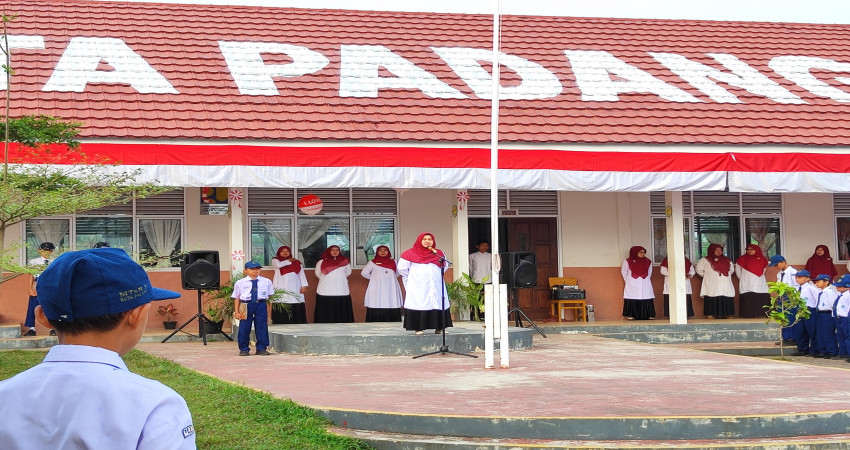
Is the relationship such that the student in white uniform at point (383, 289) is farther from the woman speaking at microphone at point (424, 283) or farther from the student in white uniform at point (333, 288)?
the woman speaking at microphone at point (424, 283)

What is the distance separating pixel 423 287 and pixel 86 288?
1065 centimetres

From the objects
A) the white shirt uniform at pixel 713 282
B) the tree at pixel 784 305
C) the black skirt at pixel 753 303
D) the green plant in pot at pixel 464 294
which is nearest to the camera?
the tree at pixel 784 305

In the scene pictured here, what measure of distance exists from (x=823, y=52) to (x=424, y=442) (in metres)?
16.7

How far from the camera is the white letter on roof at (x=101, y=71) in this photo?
16.1 metres

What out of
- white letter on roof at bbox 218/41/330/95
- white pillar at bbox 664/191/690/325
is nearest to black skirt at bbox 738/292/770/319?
white pillar at bbox 664/191/690/325

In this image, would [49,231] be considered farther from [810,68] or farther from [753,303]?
[810,68]

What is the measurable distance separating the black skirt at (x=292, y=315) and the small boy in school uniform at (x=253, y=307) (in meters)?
3.36

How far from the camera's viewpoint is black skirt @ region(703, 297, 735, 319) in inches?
733

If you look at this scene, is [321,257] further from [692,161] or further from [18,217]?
[18,217]

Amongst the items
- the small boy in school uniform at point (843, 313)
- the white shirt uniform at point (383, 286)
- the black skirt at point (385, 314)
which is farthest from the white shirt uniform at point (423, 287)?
the small boy in school uniform at point (843, 313)

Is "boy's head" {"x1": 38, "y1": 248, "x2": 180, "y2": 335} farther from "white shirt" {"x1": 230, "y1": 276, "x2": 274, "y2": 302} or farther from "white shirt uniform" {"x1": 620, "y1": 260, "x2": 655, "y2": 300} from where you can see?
"white shirt uniform" {"x1": 620, "y1": 260, "x2": 655, "y2": 300}

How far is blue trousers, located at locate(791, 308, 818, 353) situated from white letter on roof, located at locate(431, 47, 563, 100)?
218 inches

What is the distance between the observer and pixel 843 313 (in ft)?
44.9

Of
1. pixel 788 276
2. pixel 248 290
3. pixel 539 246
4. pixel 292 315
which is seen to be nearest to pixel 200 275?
pixel 248 290
